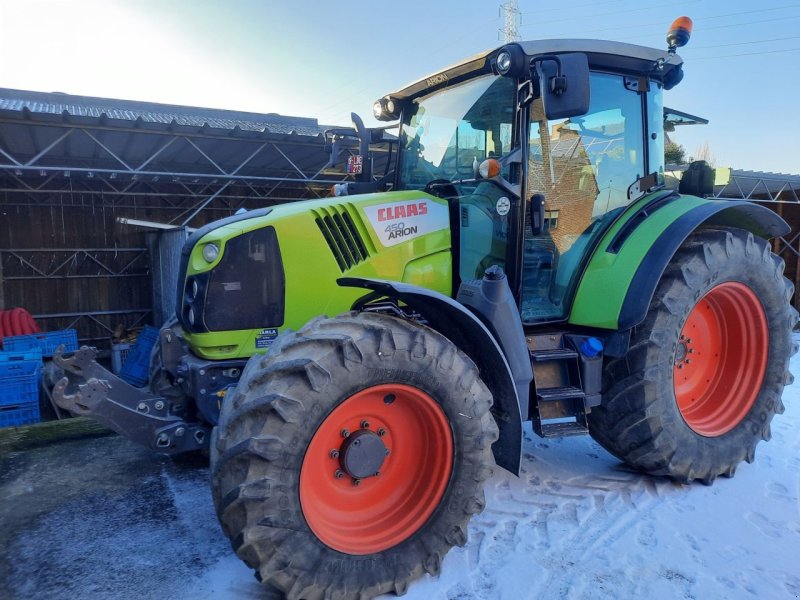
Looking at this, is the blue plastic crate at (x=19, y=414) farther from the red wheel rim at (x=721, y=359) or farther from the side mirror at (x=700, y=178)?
the side mirror at (x=700, y=178)

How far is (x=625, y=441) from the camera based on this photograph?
11.7ft

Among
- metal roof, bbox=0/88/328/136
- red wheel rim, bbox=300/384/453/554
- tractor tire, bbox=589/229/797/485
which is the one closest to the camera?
red wheel rim, bbox=300/384/453/554

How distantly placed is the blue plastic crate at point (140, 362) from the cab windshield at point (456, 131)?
559cm

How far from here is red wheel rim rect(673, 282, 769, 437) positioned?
3943 mm

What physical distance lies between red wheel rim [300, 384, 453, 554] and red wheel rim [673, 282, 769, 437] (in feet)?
6.94

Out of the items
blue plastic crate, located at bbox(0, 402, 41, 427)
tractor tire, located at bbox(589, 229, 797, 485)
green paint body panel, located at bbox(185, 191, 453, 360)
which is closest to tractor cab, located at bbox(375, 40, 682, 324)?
green paint body panel, located at bbox(185, 191, 453, 360)

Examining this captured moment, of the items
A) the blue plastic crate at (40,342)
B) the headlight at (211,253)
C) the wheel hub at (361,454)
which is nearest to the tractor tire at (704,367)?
the wheel hub at (361,454)

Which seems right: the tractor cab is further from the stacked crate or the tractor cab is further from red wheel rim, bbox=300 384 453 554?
the stacked crate

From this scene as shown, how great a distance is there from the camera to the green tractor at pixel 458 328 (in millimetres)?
2381

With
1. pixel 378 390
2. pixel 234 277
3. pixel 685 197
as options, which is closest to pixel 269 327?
pixel 234 277

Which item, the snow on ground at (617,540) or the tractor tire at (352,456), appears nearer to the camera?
the tractor tire at (352,456)

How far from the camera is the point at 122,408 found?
290 centimetres

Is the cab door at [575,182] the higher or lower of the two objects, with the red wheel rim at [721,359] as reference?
higher

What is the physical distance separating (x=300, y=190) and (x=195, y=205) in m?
2.54
